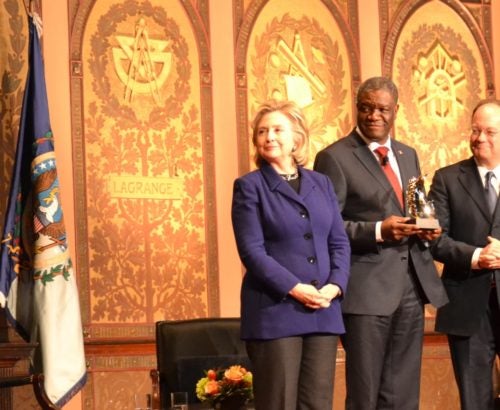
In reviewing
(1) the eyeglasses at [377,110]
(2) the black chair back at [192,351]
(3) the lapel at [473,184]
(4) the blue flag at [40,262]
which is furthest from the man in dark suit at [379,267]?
(4) the blue flag at [40,262]

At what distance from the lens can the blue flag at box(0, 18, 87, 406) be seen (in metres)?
5.16

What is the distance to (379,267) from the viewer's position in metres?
4.17

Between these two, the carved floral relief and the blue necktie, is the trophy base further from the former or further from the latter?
the carved floral relief

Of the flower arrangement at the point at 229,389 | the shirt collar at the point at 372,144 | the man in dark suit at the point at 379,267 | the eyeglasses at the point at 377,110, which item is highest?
the eyeglasses at the point at 377,110

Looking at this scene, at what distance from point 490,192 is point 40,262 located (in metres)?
2.18

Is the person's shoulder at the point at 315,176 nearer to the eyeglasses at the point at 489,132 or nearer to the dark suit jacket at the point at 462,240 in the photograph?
the dark suit jacket at the point at 462,240

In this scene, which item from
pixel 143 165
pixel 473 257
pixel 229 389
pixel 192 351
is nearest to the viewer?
pixel 229 389

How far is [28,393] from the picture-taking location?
537cm

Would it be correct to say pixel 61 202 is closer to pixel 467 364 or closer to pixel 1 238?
pixel 1 238

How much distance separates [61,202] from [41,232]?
0.50 metres

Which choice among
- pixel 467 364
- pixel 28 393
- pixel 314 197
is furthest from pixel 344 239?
pixel 28 393

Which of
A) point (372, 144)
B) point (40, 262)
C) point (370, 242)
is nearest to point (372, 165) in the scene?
point (372, 144)

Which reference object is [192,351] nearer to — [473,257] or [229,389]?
[229,389]

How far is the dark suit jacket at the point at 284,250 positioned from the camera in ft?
11.9
